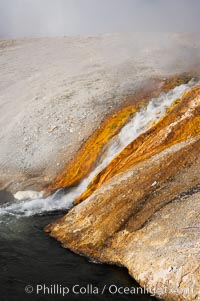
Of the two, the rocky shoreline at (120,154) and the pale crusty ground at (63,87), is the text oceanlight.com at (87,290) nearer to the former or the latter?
the rocky shoreline at (120,154)

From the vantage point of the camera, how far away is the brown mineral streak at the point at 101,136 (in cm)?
2681

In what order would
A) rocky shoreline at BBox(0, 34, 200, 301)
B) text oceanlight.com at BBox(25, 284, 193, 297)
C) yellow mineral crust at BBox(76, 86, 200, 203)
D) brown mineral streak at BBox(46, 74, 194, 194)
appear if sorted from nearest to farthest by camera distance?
1. text oceanlight.com at BBox(25, 284, 193, 297)
2. rocky shoreline at BBox(0, 34, 200, 301)
3. yellow mineral crust at BBox(76, 86, 200, 203)
4. brown mineral streak at BBox(46, 74, 194, 194)

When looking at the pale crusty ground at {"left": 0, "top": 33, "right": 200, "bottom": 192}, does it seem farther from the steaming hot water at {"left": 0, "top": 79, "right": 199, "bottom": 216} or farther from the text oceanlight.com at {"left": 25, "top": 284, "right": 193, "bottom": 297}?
the text oceanlight.com at {"left": 25, "top": 284, "right": 193, "bottom": 297}

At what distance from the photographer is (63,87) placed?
3712 cm

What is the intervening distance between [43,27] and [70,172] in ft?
218

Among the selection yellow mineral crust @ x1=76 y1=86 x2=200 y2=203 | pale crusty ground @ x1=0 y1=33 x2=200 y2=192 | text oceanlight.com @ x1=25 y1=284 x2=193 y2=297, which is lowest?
text oceanlight.com @ x1=25 y1=284 x2=193 y2=297

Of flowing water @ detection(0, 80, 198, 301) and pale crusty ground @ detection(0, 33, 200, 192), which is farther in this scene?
pale crusty ground @ detection(0, 33, 200, 192)

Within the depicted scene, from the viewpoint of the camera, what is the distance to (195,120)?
959 inches

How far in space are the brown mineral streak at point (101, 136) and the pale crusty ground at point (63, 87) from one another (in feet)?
2.37

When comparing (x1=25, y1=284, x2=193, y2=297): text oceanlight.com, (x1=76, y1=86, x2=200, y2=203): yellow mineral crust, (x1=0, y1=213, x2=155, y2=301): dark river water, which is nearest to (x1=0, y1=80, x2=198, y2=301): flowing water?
(x1=0, y1=213, x2=155, y2=301): dark river water

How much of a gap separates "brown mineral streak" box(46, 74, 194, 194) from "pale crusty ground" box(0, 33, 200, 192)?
0.72 metres

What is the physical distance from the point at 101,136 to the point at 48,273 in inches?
523

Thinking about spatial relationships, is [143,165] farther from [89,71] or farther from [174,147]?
[89,71]

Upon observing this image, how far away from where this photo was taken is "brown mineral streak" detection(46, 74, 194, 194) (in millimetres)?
26812
